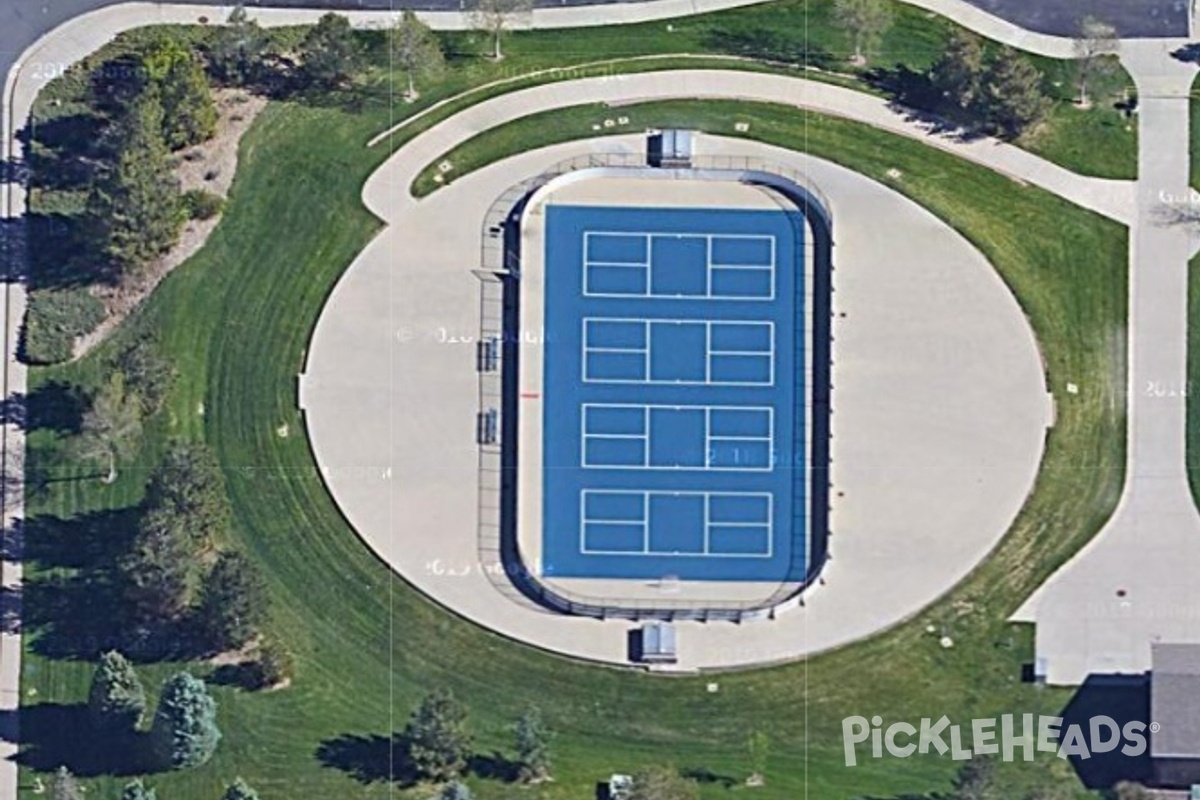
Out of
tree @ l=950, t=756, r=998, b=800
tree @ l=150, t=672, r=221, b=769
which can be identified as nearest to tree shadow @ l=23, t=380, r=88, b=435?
tree @ l=150, t=672, r=221, b=769

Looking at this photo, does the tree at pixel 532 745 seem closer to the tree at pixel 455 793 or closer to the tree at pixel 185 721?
the tree at pixel 455 793

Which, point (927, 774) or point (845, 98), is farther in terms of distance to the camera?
point (845, 98)

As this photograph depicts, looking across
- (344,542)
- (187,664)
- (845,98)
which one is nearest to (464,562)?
(344,542)

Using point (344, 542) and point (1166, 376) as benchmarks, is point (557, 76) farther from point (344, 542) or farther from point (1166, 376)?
point (1166, 376)

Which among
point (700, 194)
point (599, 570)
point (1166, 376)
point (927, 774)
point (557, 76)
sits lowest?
point (927, 774)

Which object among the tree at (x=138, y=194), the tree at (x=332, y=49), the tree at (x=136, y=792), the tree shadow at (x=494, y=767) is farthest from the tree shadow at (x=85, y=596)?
the tree at (x=332, y=49)

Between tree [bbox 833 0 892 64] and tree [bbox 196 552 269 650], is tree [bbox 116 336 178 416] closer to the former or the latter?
tree [bbox 196 552 269 650]
